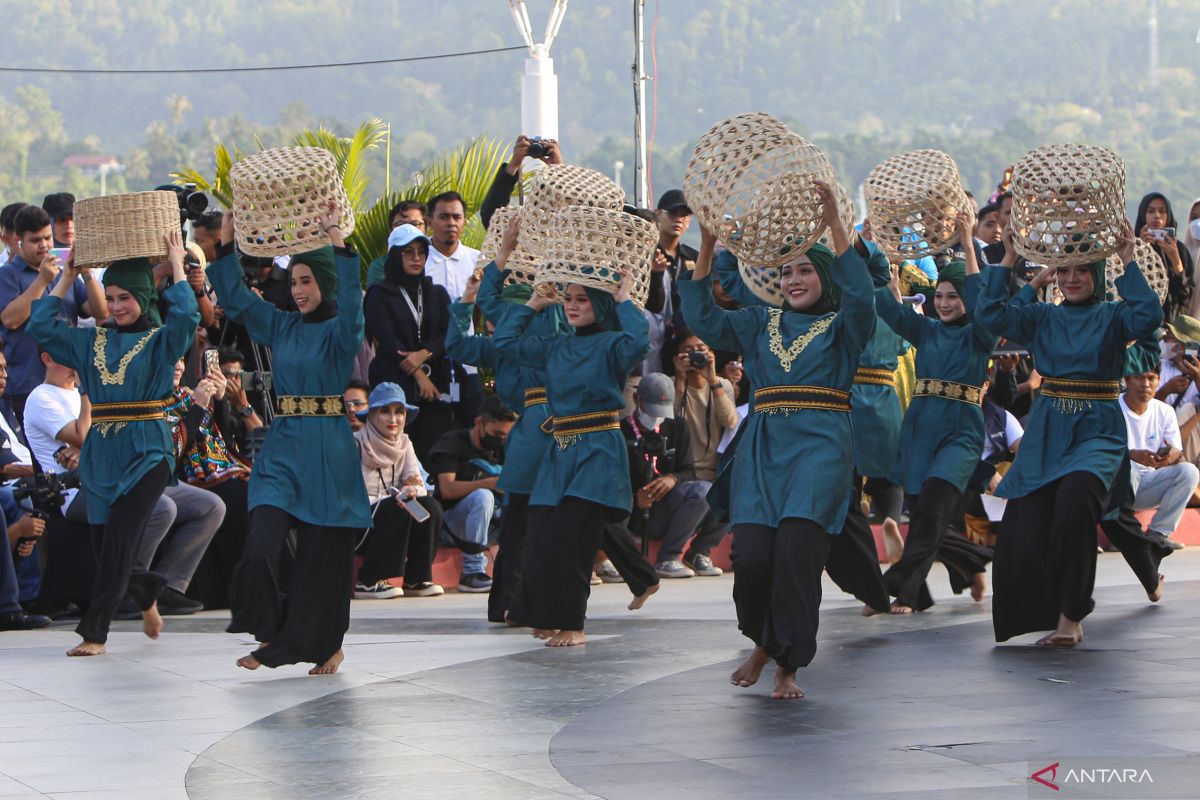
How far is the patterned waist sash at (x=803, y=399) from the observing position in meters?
7.64

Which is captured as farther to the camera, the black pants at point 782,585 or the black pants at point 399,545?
the black pants at point 399,545

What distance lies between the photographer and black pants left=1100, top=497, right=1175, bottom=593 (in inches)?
371

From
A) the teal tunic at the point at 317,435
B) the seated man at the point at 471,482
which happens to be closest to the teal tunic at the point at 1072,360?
the teal tunic at the point at 317,435

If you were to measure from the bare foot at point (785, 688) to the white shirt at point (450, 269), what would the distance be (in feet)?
18.7

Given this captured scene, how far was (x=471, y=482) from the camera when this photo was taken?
1171 centimetres

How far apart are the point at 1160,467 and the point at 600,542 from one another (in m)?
5.11

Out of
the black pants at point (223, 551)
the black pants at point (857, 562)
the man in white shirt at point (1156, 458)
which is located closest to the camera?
the black pants at point (857, 562)

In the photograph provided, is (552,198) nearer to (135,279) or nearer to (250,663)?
(135,279)

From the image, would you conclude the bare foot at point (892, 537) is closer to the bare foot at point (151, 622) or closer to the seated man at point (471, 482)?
the seated man at point (471, 482)

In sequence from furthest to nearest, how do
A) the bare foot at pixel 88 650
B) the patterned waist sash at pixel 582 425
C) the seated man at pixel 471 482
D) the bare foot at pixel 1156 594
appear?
the seated man at pixel 471 482 < the bare foot at pixel 1156 594 < the patterned waist sash at pixel 582 425 < the bare foot at pixel 88 650

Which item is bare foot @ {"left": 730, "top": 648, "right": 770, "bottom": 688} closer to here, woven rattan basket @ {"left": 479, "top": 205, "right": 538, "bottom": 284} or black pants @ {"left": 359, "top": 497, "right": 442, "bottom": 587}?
woven rattan basket @ {"left": 479, "top": 205, "right": 538, "bottom": 284}

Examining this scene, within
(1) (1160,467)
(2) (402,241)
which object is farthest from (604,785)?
(1) (1160,467)

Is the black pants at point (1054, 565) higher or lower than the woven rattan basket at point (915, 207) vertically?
lower

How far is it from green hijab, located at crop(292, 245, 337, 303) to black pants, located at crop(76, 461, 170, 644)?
136cm
